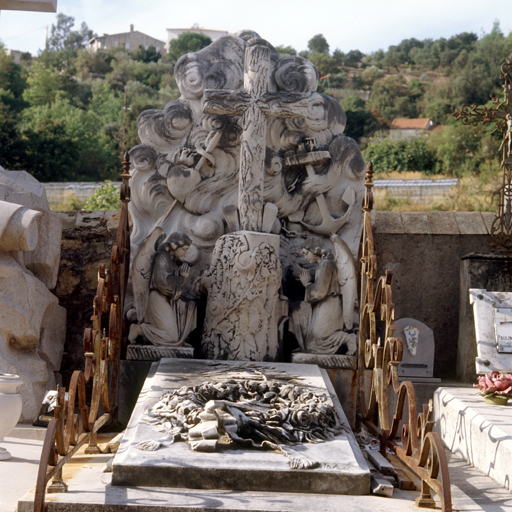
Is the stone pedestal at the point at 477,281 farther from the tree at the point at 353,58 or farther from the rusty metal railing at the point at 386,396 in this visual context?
the tree at the point at 353,58

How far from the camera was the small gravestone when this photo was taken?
640cm

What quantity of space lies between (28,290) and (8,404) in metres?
1.50

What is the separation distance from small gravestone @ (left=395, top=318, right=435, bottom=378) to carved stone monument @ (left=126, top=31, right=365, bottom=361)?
1.27 meters

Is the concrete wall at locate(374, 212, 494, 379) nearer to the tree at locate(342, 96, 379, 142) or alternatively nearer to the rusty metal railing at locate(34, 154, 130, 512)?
the rusty metal railing at locate(34, 154, 130, 512)

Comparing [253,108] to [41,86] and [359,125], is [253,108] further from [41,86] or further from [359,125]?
[41,86]

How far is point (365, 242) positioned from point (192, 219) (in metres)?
1.49

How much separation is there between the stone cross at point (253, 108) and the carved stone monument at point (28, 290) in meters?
1.66

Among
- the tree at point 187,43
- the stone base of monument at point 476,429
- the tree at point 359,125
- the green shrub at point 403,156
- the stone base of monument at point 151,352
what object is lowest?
the stone base of monument at point 476,429

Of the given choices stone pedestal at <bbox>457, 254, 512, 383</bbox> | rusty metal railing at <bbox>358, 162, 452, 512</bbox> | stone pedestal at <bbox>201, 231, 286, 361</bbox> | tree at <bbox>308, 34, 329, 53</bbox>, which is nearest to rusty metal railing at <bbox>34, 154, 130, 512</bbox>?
stone pedestal at <bbox>201, 231, 286, 361</bbox>

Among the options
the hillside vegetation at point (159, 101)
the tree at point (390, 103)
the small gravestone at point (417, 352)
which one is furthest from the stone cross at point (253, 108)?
the tree at point (390, 103)

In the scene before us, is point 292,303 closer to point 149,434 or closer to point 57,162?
point 149,434

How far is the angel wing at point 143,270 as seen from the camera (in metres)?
5.30

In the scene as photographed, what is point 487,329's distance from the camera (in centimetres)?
602

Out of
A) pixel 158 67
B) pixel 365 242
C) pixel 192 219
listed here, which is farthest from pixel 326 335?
pixel 158 67
